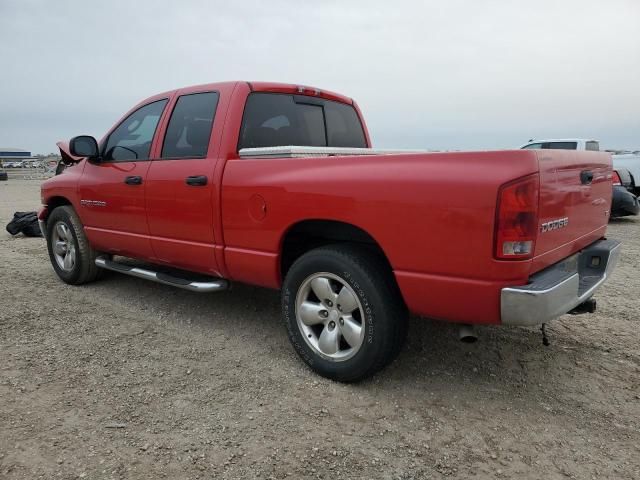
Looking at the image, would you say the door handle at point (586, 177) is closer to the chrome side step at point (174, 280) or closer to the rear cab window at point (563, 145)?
the chrome side step at point (174, 280)

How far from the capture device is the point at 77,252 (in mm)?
4953

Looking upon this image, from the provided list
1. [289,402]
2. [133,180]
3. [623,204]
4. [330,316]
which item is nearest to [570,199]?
[330,316]

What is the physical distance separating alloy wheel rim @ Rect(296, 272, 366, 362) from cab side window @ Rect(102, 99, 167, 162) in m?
2.03

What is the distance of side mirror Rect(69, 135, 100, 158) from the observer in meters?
4.40

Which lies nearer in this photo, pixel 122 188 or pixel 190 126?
pixel 190 126

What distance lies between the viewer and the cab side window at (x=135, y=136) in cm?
416

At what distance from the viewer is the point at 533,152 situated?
7.31 feet

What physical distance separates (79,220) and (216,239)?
88.9 inches

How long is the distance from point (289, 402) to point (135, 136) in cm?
285

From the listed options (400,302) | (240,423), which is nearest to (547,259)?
(400,302)

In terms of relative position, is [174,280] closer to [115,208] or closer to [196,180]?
[196,180]

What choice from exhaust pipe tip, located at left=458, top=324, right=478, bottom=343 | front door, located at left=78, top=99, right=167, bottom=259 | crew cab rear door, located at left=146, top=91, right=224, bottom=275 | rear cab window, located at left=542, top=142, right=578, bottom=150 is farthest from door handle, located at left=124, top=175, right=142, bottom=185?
rear cab window, located at left=542, top=142, right=578, bottom=150

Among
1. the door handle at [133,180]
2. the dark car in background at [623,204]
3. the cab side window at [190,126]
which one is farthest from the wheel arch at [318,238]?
the dark car in background at [623,204]

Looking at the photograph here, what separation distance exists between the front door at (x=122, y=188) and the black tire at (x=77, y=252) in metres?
0.15
